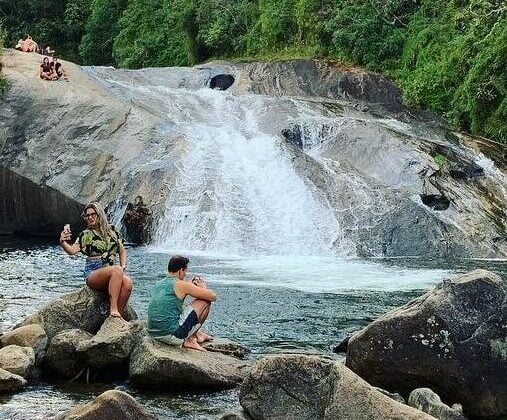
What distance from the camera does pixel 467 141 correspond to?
85.4 feet

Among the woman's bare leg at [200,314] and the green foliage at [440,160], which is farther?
the green foliage at [440,160]

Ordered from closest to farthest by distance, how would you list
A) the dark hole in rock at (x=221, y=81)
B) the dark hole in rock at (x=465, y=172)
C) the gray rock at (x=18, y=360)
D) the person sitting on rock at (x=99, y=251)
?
the gray rock at (x=18, y=360)
the person sitting on rock at (x=99, y=251)
the dark hole in rock at (x=465, y=172)
the dark hole in rock at (x=221, y=81)

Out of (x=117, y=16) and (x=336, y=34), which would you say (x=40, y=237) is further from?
(x=117, y=16)


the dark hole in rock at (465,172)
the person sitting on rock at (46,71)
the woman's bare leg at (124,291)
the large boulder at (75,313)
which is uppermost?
the person sitting on rock at (46,71)

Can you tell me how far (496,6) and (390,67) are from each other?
20.1 feet

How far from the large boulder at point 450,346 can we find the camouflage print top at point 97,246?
3739mm

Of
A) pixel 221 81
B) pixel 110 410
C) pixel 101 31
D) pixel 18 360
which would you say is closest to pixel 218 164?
pixel 221 81

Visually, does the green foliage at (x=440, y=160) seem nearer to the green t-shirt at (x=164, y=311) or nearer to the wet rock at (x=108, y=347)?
the green t-shirt at (x=164, y=311)

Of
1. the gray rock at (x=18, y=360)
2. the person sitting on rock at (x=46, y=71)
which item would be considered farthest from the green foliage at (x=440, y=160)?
the gray rock at (x=18, y=360)

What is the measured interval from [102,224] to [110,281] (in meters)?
1.03

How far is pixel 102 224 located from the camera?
35.3 ft

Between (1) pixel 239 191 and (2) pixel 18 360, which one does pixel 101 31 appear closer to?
(1) pixel 239 191

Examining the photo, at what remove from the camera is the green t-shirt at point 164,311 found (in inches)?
375

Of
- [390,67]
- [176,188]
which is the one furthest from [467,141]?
[176,188]
